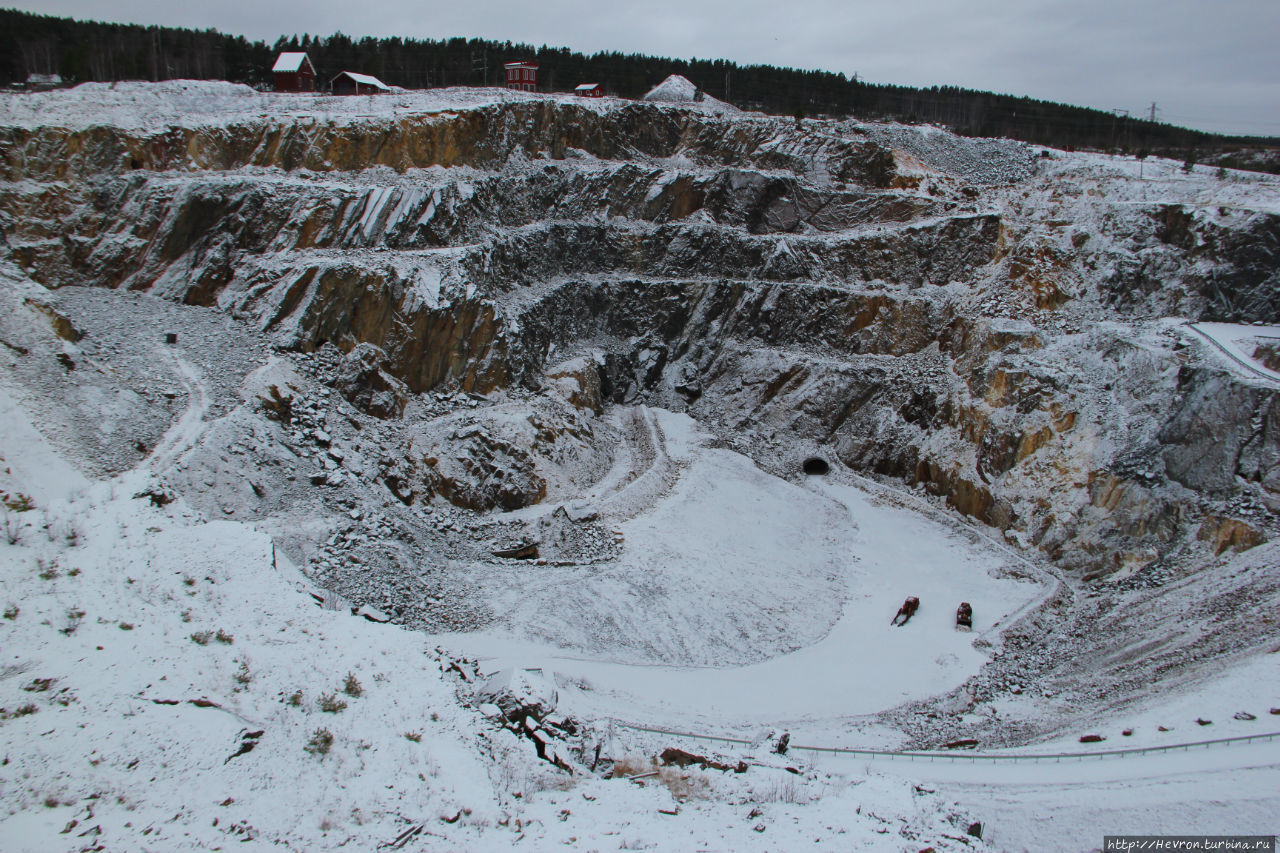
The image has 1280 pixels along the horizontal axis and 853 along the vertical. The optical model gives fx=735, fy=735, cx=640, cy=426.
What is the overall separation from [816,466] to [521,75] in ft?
120

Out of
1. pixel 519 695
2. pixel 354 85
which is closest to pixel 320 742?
pixel 519 695

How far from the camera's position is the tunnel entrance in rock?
112 ft

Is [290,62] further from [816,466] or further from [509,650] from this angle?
[509,650]

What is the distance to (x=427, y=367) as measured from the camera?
30984 mm

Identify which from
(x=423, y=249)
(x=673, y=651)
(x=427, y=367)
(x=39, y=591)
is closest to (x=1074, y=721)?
(x=673, y=651)

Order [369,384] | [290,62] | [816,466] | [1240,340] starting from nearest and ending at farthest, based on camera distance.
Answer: [1240,340]
[369,384]
[816,466]
[290,62]

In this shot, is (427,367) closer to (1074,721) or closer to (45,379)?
(45,379)

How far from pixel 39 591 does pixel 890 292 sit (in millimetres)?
35766

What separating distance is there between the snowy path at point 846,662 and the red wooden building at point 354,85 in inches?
1457

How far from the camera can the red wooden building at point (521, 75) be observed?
51.9 metres

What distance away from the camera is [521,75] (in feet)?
172

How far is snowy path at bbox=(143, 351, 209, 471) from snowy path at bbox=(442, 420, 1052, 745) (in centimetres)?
954

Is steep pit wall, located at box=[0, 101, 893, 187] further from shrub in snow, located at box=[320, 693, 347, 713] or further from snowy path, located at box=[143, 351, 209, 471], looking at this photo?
shrub in snow, located at box=[320, 693, 347, 713]

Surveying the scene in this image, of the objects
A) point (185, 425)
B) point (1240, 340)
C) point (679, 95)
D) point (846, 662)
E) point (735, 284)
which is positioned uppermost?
point (679, 95)
